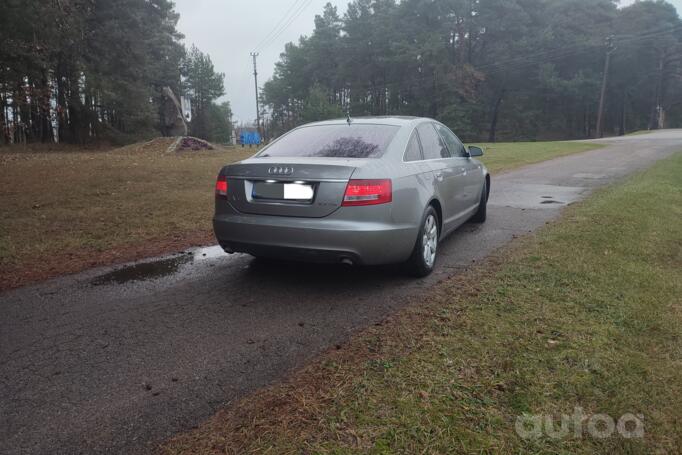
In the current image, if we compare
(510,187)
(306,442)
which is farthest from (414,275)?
(510,187)

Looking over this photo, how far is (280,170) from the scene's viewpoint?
3.98 meters

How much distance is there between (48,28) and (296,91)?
61681mm

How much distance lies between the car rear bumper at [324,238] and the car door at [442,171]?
97cm

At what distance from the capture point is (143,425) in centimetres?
229

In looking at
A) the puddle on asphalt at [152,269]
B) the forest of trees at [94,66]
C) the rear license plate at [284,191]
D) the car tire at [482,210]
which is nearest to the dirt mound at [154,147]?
the forest of trees at [94,66]

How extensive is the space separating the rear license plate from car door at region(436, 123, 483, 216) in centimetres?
224

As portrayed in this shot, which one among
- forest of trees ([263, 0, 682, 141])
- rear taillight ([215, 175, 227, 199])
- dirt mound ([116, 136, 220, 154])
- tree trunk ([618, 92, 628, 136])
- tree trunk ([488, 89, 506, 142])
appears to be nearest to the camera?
rear taillight ([215, 175, 227, 199])

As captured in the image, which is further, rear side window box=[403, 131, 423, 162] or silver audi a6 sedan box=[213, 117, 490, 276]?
rear side window box=[403, 131, 423, 162]

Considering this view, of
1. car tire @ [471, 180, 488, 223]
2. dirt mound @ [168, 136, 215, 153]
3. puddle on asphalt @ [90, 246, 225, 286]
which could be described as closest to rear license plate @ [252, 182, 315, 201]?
puddle on asphalt @ [90, 246, 225, 286]

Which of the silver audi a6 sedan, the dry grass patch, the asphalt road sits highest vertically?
the silver audi a6 sedan

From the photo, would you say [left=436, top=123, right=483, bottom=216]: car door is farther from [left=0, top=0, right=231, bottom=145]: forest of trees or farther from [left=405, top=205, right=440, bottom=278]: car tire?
[left=0, top=0, right=231, bottom=145]: forest of trees

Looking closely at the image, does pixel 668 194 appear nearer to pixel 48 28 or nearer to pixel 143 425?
pixel 143 425

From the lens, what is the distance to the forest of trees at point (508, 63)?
55000mm

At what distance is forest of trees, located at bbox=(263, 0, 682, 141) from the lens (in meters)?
55.0
